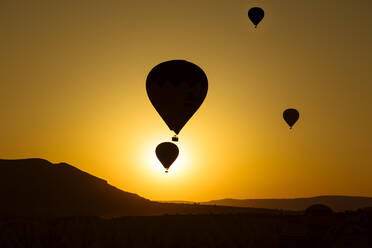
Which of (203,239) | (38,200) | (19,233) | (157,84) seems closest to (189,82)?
(157,84)

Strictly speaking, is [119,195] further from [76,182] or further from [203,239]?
[203,239]

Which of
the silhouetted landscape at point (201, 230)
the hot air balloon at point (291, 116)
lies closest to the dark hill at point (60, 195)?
the hot air balloon at point (291, 116)

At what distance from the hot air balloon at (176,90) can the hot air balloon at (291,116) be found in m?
25.0

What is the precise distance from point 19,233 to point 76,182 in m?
118

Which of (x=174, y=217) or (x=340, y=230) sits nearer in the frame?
(x=340, y=230)

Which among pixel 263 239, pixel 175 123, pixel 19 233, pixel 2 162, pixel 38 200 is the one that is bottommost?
pixel 19 233

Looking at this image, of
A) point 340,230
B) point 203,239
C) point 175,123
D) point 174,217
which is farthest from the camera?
point 174,217

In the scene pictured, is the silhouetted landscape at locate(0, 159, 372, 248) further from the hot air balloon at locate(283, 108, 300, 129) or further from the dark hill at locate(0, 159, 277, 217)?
the dark hill at locate(0, 159, 277, 217)

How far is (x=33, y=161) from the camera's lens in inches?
6791

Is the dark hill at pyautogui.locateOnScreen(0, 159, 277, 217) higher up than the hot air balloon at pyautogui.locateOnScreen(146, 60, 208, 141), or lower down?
higher up

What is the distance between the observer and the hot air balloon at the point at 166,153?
59.8 m

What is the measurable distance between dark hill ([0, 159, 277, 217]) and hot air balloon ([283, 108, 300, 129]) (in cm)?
6380

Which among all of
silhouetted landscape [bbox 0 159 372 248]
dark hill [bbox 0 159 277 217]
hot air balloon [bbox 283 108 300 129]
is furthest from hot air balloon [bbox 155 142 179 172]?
dark hill [bbox 0 159 277 217]

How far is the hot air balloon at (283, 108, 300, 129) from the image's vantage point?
6839cm
